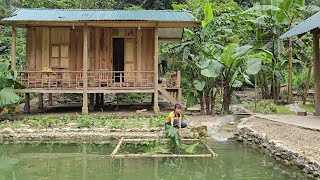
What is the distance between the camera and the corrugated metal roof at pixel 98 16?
1600 cm

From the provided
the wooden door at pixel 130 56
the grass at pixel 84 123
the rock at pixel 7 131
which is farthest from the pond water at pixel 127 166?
the wooden door at pixel 130 56

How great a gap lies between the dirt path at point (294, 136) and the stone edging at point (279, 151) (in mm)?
124

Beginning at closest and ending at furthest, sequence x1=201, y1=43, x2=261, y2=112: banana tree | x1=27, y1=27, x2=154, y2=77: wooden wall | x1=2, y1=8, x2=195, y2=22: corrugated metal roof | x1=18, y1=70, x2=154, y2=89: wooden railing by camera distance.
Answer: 1. x1=201, y1=43, x2=261, y2=112: banana tree
2. x1=2, y1=8, x2=195, y2=22: corrugated metal roof
3. x1=18, y1=70, x2=154, y2=89: wooden railing
4. x1=27, y1=27, x2=154, y2=77: wooden wall

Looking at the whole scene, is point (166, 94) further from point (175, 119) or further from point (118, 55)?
point (175, 119)

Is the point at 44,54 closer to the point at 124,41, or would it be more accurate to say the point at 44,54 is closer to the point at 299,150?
the point at 124,41

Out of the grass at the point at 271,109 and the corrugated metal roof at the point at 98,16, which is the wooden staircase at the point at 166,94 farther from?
the grass at the point at 271,109

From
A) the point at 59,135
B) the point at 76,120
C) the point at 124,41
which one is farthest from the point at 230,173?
the point at 124,41

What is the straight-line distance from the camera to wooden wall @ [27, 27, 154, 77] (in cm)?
1781

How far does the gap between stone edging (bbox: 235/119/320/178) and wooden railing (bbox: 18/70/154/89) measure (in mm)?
5559

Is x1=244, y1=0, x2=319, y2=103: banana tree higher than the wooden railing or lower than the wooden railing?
higher

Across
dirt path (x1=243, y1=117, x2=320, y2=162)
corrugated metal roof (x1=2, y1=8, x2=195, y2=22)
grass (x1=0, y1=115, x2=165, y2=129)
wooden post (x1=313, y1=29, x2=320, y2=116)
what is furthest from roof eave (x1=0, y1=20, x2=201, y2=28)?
dirt path (x1=243, y1=117, x2=320, y2=162)

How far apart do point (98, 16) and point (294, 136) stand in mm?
9789

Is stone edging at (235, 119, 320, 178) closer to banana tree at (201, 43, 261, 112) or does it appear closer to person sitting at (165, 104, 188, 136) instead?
person sitting at (165, 104, 188, 136)

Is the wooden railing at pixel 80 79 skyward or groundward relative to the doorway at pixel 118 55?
groundward
